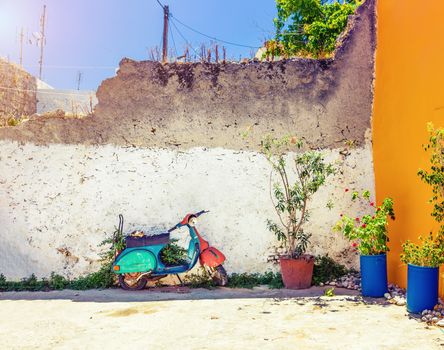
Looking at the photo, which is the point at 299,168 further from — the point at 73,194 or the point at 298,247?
the point at 73,194

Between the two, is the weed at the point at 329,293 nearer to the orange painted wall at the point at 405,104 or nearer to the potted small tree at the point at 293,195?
the potted small tree at the point at 293,195

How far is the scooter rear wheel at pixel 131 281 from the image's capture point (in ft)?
18.9

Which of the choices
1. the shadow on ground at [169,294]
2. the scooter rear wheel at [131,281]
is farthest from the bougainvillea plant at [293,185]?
the scooter rear wheel at [131,281]

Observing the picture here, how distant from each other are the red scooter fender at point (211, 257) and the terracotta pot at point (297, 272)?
2.65 ft

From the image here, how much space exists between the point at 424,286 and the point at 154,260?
10.4 ft

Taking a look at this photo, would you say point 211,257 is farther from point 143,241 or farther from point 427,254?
point 427,254

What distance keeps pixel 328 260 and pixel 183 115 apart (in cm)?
274

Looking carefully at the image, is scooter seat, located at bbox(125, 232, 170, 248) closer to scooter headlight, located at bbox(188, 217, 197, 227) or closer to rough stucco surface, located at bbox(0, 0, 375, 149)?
scooter headlight, located at bbox(188, 217, 197, 227)

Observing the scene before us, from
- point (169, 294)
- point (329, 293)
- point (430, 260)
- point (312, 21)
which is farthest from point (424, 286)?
point (312, 21)

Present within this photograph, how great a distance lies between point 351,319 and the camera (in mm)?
4188

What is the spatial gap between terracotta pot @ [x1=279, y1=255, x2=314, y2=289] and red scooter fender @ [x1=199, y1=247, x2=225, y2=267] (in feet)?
2.65

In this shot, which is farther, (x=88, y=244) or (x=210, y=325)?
(x=88, y=244)

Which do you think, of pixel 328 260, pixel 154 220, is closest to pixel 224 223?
pixel 154 220

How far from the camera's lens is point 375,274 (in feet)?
16.5
